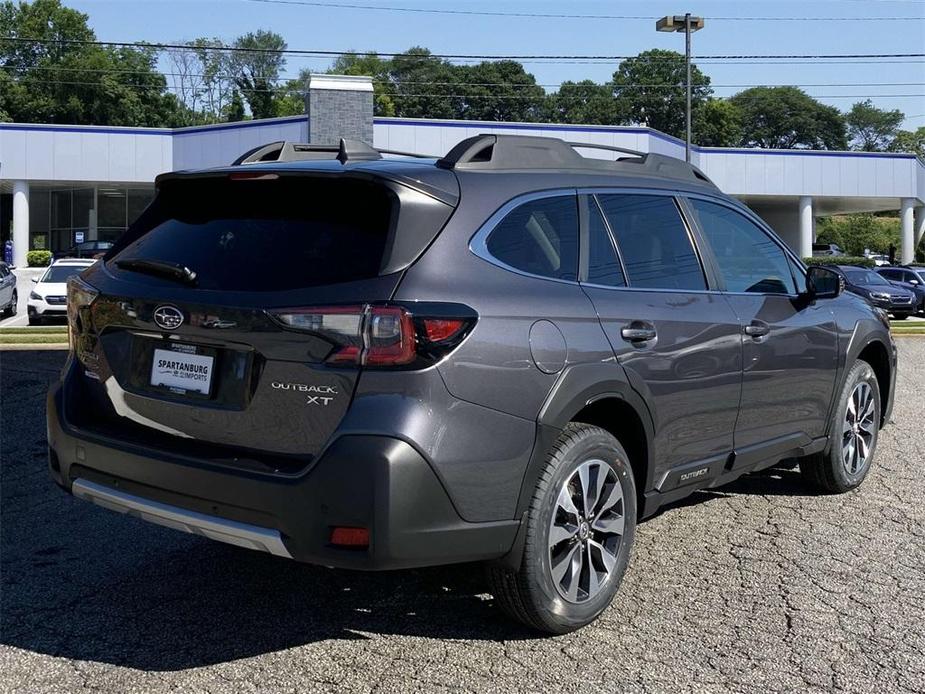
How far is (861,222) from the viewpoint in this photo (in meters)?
80.4

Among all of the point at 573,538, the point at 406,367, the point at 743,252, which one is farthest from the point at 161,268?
the point at 743,252

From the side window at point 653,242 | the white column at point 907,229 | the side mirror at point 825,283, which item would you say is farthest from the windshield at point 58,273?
the white column at point 907,229

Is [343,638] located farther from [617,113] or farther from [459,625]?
[617,113]

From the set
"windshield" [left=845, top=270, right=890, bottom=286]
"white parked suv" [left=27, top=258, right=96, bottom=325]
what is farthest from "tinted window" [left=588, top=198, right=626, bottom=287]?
"windshield" [left=845, top=270, right=890, bottom=286]

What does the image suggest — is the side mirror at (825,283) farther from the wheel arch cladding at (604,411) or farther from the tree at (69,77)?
the tree at (69,77)

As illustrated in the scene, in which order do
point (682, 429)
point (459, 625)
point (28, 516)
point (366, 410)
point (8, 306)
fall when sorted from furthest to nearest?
point (8, 306) → point (28, 516) → point (682, 429) → point (459, 625) → point (366, 410)

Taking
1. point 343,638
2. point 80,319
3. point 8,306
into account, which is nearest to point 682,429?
point 343,638

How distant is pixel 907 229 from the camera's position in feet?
164

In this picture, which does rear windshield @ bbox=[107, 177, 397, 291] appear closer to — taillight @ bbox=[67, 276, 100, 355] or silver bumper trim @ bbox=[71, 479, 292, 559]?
taillight @ bbox=[67, 276, 100, 355]

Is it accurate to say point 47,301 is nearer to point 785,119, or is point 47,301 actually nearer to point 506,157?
point 506,157

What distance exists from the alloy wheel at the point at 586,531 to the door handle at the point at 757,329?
1317 millimetres

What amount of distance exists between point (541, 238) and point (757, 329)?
5.22ft

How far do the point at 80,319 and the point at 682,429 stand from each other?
104 inches

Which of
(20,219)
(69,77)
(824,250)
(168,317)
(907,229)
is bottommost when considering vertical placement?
(168,317)
